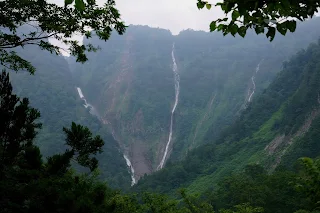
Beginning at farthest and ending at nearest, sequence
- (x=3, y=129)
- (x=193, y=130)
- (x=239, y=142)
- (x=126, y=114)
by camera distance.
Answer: (x=126, y=114) < (x=193, y=130) < (x=239, y=142) < (x=3, y=129)

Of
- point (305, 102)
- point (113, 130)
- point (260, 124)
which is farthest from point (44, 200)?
point (113, 130)

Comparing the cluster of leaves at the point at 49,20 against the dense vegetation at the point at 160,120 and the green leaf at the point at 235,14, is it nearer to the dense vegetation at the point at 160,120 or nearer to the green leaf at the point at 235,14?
the dense vegetation at the point at 160,120

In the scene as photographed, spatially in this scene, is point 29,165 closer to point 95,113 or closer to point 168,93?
point 95,113

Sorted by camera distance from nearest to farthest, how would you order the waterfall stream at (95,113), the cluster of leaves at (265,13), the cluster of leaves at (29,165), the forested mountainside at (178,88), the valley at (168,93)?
the cluster of leaves at (265,13) → the cluster of leaves at (29,165) → the waterfall stream at (95,113) → the valley at (168,93) → the forested mountainside at (178,88)

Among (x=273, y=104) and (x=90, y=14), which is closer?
(x=90, y=14)

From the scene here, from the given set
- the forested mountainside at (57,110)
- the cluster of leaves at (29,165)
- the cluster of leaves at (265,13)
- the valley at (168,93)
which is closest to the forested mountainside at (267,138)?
the valley at (168,93)

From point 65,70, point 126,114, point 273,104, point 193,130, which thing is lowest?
point 273,104

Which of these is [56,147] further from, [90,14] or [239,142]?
[90,14]
